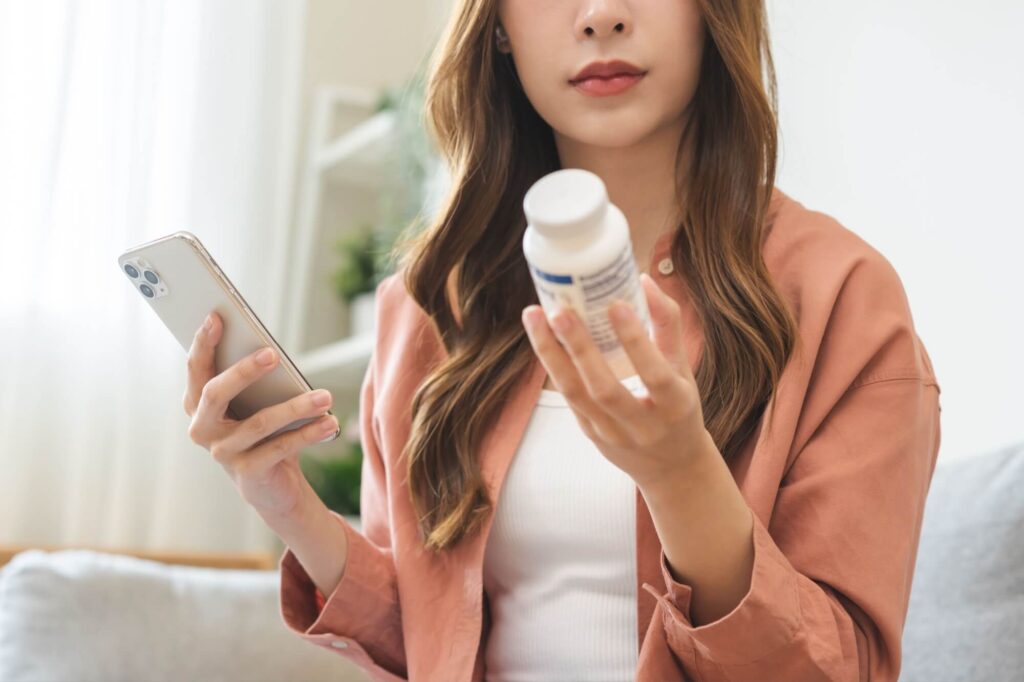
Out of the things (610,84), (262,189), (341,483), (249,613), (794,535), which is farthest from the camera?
(262,189)

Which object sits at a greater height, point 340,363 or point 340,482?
point 340,363

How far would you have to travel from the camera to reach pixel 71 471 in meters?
2.11

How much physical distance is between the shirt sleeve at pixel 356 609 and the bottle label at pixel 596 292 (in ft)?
1.88

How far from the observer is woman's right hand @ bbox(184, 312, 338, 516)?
910 millimetres

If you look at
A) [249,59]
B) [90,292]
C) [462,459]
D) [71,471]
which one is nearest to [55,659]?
[462,459]

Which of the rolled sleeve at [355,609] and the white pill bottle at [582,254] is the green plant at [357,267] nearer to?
the rolled sleeve at [355,609]

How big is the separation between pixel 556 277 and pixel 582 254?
0.02 m

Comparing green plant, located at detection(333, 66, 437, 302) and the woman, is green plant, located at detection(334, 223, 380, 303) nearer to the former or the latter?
green plant, located at detection(333, 66, 437, 302)

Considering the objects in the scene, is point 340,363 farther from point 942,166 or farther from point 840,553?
point 840,553

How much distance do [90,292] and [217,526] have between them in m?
0.54

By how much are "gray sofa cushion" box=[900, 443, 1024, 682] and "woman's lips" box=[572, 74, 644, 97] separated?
53 cm

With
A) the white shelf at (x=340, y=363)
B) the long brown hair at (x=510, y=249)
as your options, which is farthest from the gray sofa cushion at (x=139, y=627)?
the white shelf at (x=340, y=363)

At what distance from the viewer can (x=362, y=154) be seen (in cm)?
251

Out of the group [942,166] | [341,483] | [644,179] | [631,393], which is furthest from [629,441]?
[341,483]
